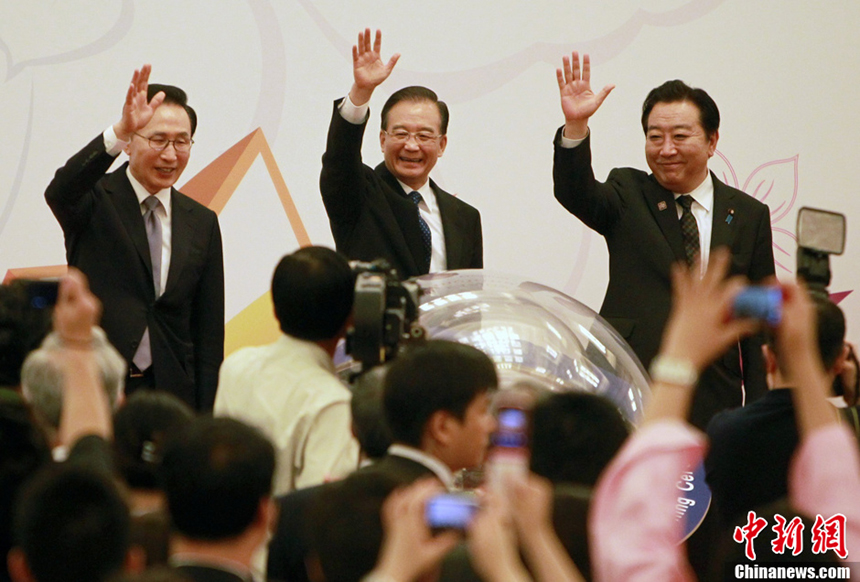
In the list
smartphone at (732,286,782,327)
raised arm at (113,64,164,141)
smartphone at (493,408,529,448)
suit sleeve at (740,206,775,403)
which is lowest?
suit sleeve at (740,206,775,403)

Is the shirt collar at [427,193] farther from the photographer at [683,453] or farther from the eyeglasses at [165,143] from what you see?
the photographer at [683,453]

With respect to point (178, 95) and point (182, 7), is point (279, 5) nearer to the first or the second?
point (182, 7)

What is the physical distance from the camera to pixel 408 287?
82.8 inches

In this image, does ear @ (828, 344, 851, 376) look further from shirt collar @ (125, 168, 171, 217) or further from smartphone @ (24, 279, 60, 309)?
shirt collar @ (125, 168, 171, 217)

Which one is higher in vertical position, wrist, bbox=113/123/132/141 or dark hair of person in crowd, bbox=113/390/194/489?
wrist, bbox=113/123/132/141

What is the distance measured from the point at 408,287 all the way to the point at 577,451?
0.68m

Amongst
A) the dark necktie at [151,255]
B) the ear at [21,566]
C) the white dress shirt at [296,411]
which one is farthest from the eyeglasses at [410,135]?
the ear at [21,566]

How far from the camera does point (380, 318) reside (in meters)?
1.98

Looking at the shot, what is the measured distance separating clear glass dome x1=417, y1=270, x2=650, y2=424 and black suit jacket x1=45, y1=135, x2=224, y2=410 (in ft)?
2.88

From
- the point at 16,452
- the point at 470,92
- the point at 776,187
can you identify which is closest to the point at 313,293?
the point at 16,452

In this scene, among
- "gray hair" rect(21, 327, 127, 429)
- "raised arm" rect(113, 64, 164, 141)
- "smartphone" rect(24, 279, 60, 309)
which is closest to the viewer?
"gray hair" rect(21, 327, 127, 429)

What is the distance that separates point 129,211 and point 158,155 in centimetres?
17

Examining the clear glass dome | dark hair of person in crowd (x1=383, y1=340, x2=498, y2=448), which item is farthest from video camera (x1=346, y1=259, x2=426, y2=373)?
dark hair of person in crowd (x1=383, y1=340, x2=498, y2=448)

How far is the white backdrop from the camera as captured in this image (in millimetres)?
4023
